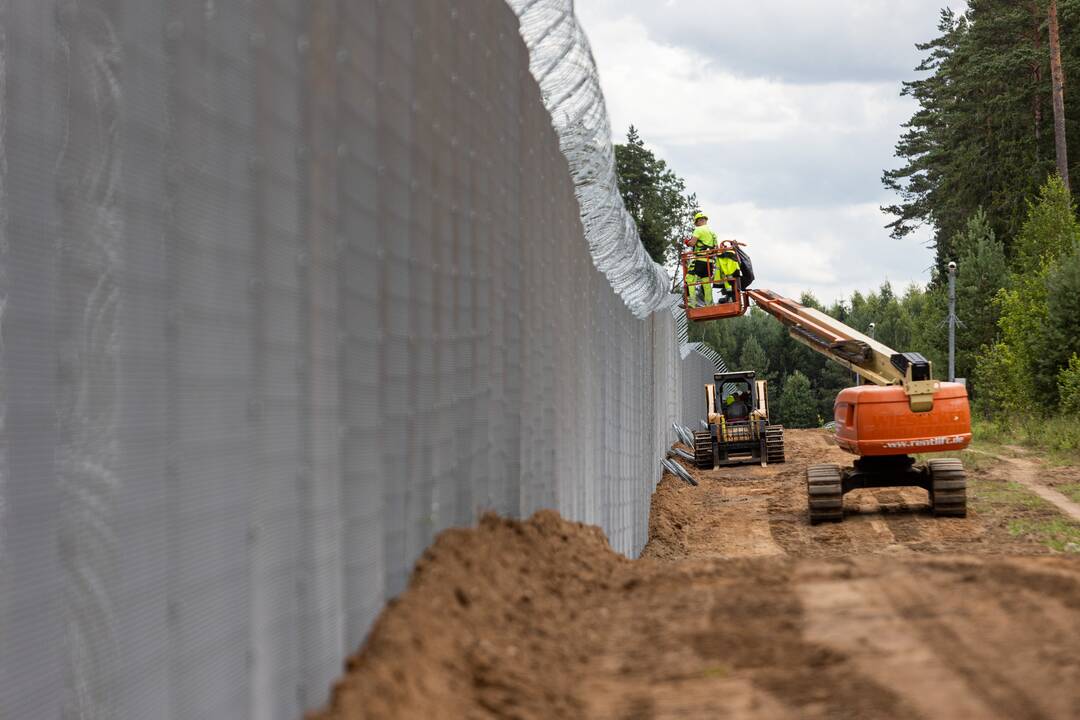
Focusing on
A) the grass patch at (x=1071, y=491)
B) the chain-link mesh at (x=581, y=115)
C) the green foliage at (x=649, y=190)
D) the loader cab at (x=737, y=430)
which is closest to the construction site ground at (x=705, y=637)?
the chain-link mesh at (x=581, y=115)

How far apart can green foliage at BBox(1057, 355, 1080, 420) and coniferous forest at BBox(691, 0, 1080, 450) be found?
0.03m

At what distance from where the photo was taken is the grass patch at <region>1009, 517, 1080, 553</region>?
14.2m

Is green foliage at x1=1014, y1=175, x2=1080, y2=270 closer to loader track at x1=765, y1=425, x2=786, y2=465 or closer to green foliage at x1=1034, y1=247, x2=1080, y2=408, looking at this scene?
green foliage at x1=1034, y1=247, x2=1080, y2=408

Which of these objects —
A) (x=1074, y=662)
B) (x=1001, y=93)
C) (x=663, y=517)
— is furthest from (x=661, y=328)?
(x=1001, y=93)

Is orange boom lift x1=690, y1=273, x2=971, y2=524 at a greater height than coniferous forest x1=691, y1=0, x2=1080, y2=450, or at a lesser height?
lesser

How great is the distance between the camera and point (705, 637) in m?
5.05

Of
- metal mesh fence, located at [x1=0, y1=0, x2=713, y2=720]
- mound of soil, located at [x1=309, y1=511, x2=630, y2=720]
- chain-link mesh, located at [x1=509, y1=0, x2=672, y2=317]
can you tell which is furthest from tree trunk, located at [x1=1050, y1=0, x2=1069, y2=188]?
metal mesh fence, located at [x1=0, y1=0, x2=713, y2=720]

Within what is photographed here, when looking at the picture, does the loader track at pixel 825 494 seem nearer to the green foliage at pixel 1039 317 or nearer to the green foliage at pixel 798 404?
the green foliage at pixel 1039 317

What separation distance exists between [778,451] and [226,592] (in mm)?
25209

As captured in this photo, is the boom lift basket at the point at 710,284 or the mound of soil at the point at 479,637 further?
the boom lift basket at the point at 710,284

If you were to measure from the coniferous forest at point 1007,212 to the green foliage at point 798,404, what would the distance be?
352 inches

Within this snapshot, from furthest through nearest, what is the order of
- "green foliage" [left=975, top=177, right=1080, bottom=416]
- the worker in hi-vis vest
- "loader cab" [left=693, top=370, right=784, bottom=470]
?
1. "green foliage" [left=975, top=177, right=1080, bottom=416]
2. "loader cab" [left=693, top=370, right=784, bottom=470]
3. the worker in hi-vis vest

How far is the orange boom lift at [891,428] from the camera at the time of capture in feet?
50.4

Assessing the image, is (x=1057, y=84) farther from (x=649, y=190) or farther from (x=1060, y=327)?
(x=649, y=190)
